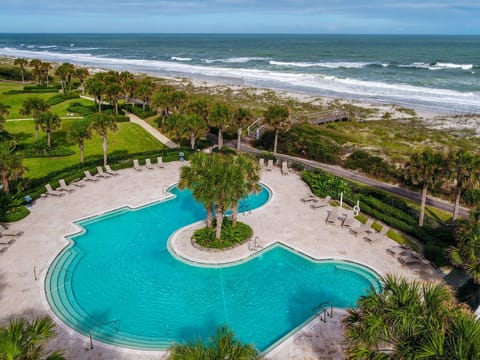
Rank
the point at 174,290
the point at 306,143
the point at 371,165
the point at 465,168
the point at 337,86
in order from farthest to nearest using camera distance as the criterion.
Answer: the point at 337,86, the point at 306,143, the point at 371,165, the point at 465,168, the point at 174,290

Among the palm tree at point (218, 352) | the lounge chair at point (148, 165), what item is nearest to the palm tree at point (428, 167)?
the palm tree at point (218, 352)

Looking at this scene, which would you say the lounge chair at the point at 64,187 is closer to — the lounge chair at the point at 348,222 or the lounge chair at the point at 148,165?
the lounge chair at the point at 148,165

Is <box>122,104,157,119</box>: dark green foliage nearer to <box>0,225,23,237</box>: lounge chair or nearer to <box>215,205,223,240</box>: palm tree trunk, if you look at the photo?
<box>0,225,23,237</box>: lounge chair

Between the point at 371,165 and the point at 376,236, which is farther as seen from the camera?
the point at 371,165

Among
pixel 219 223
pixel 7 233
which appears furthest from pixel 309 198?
pixel 7 233

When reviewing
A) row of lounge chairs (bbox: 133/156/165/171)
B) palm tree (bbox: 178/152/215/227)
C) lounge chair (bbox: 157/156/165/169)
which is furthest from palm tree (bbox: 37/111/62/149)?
palm tree (bbox: 178/152/215/227)

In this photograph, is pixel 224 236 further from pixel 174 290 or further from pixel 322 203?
pixel 322 203
